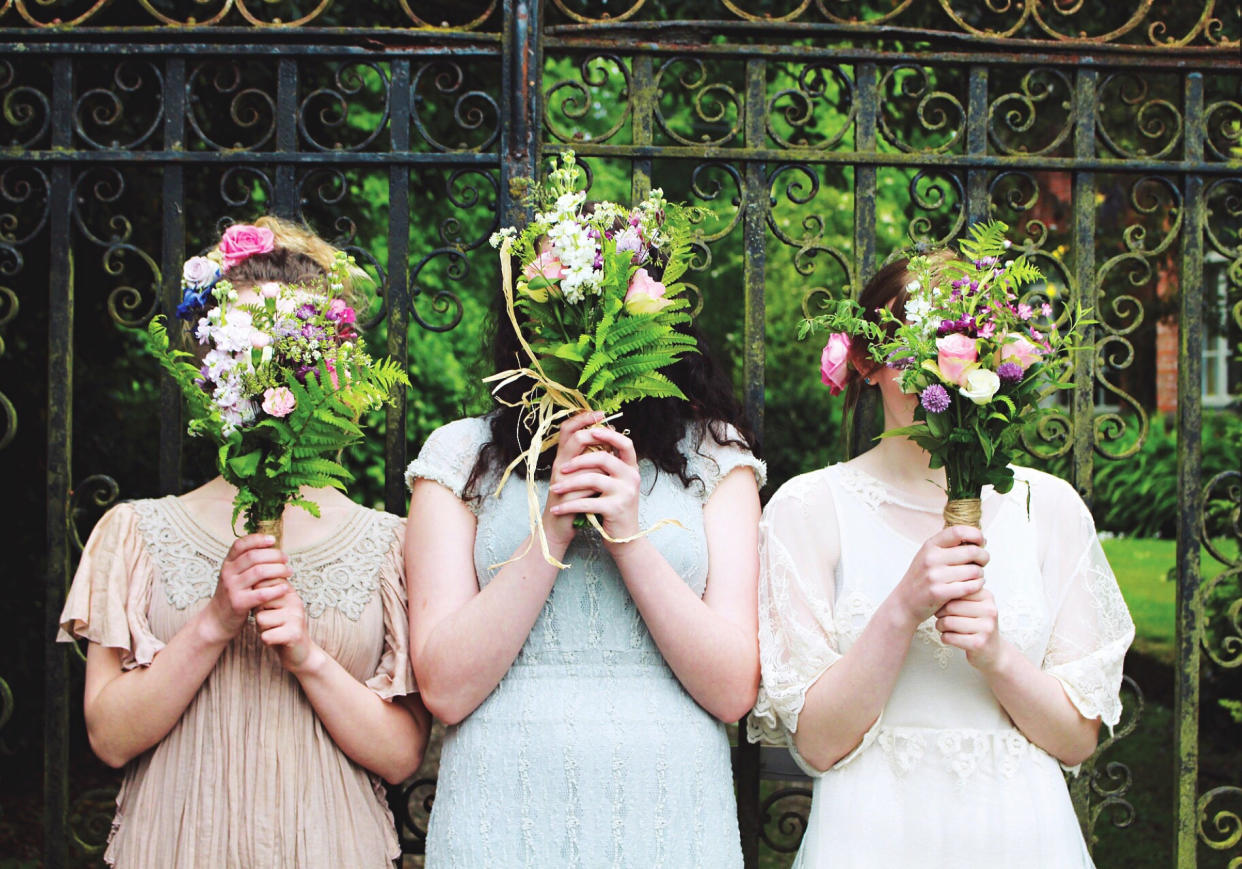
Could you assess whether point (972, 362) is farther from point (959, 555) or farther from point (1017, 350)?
point (959, 555)

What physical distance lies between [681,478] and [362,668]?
2.79 ft

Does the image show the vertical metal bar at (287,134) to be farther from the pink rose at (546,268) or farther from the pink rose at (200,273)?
the pink rose at (546,268)

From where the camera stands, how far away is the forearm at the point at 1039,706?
85.4 inches

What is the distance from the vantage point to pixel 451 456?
237 centimetres

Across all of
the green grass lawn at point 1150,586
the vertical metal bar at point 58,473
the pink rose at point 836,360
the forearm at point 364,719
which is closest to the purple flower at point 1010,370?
the pink rose at point 836,360

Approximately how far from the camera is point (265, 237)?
239 cm

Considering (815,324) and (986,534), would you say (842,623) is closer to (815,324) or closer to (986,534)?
(986,534)

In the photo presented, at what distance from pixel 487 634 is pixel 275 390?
0.64m

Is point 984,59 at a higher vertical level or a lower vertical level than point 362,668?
higher

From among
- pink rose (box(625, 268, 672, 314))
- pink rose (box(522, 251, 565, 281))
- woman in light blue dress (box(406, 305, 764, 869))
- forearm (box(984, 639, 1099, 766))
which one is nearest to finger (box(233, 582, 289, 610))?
woman in light blue dress (box(406, 305, 764, 869))

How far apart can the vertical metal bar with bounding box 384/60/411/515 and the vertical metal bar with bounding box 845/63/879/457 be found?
4.09 ft

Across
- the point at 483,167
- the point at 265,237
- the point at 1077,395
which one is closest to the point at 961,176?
the point at 1077,395

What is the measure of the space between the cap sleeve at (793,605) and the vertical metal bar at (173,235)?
1.67m

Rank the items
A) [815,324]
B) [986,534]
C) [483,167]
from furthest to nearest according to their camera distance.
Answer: [483,167]
[986,534]
[815,324]
